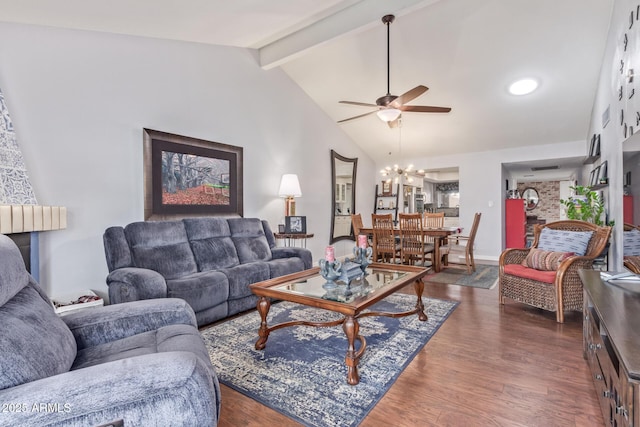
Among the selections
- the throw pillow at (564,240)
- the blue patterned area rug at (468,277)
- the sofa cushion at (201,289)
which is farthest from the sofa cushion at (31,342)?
the blue patterned area rug at (468,277)

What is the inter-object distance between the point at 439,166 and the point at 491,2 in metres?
4.06

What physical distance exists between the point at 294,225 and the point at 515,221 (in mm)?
5046

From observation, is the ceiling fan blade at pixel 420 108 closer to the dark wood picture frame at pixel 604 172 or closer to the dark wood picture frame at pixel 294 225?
the dark wood picture frame at pixel 604 172

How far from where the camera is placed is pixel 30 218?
230cm

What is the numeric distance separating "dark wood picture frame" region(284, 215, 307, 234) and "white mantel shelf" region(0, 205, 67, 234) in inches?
→ 103

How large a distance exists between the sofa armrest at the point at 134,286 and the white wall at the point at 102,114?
2.30ft

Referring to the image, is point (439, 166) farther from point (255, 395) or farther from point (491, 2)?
point (255, 395)

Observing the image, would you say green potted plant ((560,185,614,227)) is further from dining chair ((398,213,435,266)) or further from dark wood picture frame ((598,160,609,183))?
dining chair ((398,213,435,266))

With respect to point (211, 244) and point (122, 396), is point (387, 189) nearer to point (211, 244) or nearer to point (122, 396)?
point (211, 244)

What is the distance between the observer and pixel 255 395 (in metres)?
1.83

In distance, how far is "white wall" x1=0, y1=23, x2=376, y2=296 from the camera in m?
2.65

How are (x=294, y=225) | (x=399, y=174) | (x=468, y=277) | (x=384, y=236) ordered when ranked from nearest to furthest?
1. (x=294, y=225)
2. (x=468, y=277)
3. (x=384, y=236)
4. (x=399, y=174)

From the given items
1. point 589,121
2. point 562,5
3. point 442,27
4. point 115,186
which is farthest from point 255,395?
point 589,121

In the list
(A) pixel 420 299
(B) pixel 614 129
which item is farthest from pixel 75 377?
(B) pixel 614 129
